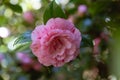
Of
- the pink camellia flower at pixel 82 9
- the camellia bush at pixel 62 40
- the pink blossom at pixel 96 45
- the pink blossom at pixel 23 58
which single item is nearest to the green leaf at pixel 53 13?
the camellia bush at pixel 62 40

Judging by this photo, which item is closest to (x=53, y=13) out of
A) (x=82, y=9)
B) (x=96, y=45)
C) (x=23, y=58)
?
(x=96, y=45)

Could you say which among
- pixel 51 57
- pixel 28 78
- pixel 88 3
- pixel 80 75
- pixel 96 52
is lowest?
pixel 28 78

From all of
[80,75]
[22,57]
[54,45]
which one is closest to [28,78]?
[22,57]

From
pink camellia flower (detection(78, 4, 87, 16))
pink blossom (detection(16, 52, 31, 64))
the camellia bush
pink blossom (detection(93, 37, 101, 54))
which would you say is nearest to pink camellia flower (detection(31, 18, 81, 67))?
the camellia bush

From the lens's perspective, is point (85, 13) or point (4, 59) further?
point (4, 59)

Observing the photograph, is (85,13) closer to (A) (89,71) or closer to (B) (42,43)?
(A) (89,71)

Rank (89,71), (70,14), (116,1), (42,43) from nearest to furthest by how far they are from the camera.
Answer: (42,43) < (116,1) < (89,71) < (70,14)

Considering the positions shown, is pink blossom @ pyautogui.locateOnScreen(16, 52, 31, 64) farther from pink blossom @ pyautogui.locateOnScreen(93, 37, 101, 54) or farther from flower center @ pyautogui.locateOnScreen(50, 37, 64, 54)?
flower center @ pyautogui.locateOnScreen(50, 37, 64, 54)
